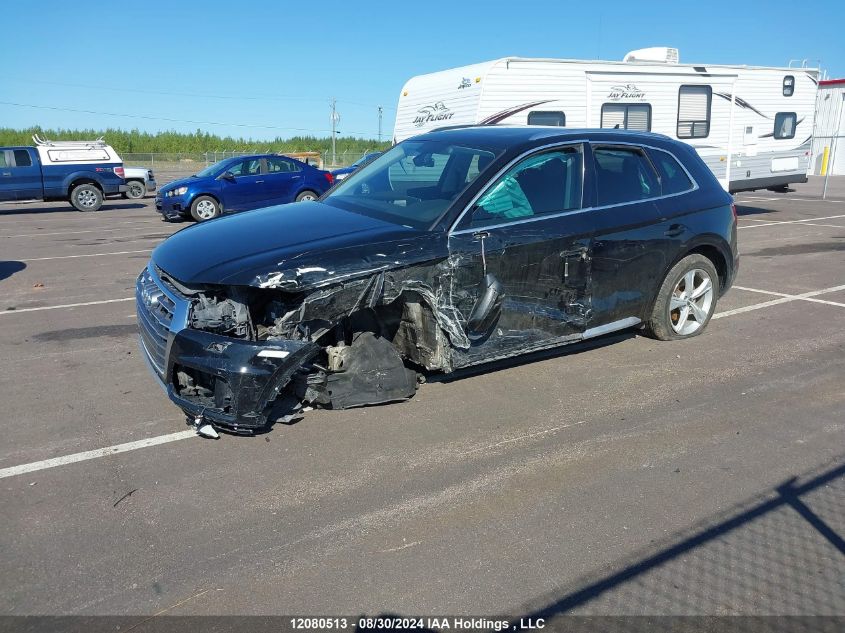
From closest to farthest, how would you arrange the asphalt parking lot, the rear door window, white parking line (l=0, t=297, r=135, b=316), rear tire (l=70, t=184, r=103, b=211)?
the asphalt parking lot
the rear door window
white parking line (l=0, t=297, r=135, b=316)
rear tire (l=70, t=184, r=103, b=211)

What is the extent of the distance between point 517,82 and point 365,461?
34.2 ft

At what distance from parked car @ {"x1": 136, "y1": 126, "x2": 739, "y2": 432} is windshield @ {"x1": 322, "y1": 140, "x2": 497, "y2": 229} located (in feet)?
0.06

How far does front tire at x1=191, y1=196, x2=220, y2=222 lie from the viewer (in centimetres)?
1666

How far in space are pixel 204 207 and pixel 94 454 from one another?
1344 centimetres

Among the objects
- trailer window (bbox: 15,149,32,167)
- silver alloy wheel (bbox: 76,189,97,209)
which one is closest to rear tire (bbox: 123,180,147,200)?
silver alloy wheel (bbox: 76,189,97,209)

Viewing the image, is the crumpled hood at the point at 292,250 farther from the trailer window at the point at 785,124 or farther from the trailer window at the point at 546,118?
the trailer window at the point at 785,124

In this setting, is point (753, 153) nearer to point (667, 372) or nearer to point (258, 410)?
point (667, 372)

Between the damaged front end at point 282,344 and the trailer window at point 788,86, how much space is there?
15.6 meters

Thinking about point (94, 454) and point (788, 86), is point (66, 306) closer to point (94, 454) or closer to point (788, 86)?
point (94, 454)


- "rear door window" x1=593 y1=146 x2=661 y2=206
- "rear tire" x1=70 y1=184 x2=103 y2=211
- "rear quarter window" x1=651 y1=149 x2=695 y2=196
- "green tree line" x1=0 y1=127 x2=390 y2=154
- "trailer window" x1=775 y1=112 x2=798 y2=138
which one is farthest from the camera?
"green tree line" x1=0 y1=127 x2=390 y2=154

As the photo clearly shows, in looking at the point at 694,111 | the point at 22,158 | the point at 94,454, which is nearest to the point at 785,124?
the point at 694,111

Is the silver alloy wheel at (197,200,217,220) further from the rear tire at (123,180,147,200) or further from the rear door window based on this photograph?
the rear door window

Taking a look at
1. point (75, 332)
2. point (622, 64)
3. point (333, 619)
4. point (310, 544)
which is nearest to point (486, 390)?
point (310, 544)

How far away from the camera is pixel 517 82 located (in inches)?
510
